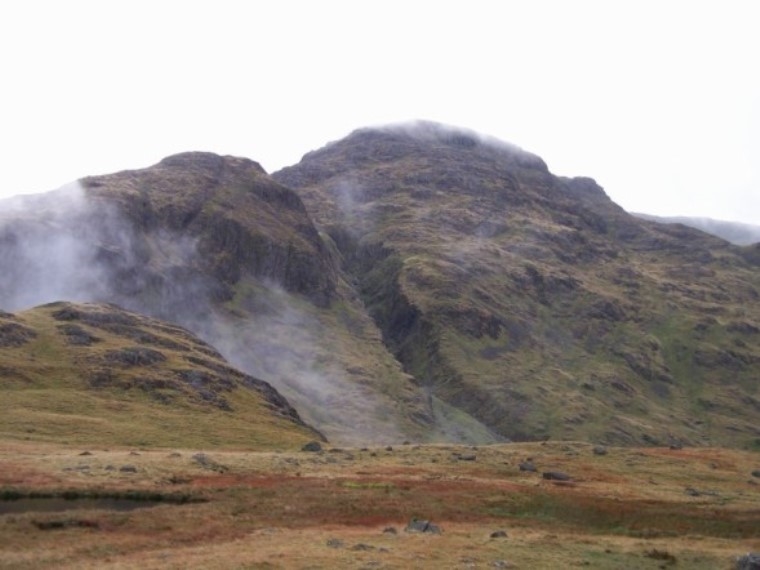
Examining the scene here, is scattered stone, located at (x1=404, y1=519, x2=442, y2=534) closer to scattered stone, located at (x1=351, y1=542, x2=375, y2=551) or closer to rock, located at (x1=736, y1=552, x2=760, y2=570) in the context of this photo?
scattered stone, located at (x1=351, y1=542, x2=375, y2=551)

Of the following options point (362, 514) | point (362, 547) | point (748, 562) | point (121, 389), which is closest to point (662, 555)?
point (748, 562)

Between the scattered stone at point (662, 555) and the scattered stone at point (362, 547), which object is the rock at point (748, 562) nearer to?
the scattered stone at point (662, 555)

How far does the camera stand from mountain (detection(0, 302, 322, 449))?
362 feet

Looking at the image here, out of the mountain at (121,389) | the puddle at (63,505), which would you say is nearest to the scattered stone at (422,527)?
the puddle at (63,505)

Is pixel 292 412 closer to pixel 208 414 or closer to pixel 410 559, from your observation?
pixel 208 414

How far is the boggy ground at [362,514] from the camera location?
40.3 metres

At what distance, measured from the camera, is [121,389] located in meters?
145

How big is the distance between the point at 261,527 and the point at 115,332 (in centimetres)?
14953

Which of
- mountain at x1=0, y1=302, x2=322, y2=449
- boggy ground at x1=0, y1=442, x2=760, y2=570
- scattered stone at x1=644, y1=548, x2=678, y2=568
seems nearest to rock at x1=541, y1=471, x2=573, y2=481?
boggy ground at x1=0, y1=442, x2=760, y2=570

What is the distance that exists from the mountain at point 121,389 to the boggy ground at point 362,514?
76.9 ft

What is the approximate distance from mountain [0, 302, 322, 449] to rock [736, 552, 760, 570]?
268 feet

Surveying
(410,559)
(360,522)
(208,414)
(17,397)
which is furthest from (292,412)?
(410,559)

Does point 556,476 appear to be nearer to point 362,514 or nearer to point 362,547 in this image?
point 362,514

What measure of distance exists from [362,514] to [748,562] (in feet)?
85.8
